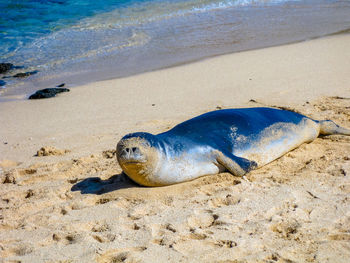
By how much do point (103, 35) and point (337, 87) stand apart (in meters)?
7.26

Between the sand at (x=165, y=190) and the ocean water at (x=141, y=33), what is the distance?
1875 millimetres

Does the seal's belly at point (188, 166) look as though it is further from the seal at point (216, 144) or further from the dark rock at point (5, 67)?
the dark rock at point (5, 67)

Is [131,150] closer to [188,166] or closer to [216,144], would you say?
[188,166]

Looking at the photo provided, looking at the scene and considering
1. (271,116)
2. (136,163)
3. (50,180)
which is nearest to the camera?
(136,163)

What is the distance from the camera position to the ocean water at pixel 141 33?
28.1 ft

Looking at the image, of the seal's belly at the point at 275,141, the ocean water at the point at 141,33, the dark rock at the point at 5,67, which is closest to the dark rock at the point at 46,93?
the ocean water at the point at 141,33

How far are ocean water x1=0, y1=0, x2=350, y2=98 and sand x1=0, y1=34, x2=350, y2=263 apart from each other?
1.88 m

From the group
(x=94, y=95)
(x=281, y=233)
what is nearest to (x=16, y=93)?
(x=94, y=95)

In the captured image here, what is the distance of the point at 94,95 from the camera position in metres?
6.68

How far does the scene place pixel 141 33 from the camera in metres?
11.4

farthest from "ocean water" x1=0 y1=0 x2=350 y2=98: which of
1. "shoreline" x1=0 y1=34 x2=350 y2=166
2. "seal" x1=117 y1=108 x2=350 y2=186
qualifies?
"seal" x1=117 y1=108 x2=350 y2=186

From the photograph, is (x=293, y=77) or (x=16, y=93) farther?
(x=16, y=93)

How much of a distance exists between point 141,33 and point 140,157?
27.6 feet

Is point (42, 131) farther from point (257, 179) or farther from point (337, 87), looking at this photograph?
point (337, 87)
